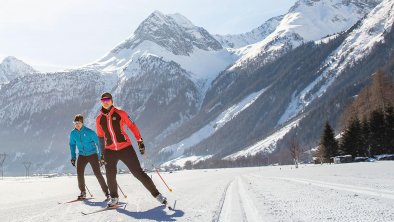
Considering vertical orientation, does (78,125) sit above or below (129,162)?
above

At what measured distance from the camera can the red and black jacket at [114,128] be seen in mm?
9828

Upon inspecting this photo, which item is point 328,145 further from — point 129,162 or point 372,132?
point 129,162

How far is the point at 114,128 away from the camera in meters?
9.83

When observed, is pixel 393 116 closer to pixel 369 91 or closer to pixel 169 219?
pixel 369 91

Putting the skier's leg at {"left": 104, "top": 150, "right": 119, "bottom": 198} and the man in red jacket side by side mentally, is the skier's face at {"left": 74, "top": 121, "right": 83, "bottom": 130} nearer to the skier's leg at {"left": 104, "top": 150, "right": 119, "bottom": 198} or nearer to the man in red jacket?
the man in red jacket

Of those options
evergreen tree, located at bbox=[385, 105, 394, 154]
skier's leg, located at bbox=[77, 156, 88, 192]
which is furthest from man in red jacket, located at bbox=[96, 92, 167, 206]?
evergreen tree, located at bbox=[385, 105, 394, 154]

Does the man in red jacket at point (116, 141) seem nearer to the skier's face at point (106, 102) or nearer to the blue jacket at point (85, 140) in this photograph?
the skier's face at point (106, 102)

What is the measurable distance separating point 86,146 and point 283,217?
776cm

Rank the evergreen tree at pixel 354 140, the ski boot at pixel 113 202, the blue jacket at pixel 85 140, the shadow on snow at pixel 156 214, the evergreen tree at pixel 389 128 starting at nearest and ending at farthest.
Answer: the shadow on snow at pixel 156 214, the ski boot at pixel 113 202, the blue jacket at pixel 85 140, the evergreen tree at pixel 389 128, the evergreen tree at pixel 354 140

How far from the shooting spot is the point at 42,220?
7.88 m

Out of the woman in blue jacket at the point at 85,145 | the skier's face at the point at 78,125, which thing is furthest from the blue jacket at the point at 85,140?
the skier's face at the point at 78,125

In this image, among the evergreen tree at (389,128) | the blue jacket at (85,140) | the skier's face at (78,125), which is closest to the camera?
the skier's face at (78,125)

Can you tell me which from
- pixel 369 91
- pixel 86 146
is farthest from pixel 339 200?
pixel 369 91

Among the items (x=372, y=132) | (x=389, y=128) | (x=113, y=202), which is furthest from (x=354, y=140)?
(x=113, y=202)
